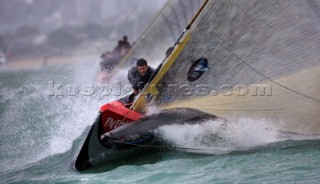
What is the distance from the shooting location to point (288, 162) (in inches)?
256

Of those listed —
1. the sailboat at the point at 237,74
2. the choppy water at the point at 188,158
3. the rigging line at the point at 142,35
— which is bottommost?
the choppy water at the point at 188,158

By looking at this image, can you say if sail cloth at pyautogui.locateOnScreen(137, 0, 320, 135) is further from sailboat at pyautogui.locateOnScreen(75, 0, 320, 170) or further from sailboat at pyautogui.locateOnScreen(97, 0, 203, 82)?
sailboat at pyautogui.locateOnScreen(97, 0, 203, 82)

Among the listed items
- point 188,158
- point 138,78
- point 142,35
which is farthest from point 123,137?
point 142,35

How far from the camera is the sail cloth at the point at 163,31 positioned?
1307cm

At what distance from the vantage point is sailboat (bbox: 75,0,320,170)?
24.5 ft

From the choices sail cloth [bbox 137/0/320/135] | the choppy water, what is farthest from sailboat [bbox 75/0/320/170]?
the choppy water

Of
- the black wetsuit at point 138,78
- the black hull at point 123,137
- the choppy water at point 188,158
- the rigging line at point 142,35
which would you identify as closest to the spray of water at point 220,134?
the choppy water at point 188,158

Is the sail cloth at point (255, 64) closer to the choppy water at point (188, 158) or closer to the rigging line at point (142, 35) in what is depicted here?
the choppy water at point (188, 158)

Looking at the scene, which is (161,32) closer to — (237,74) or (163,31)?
(163,31)

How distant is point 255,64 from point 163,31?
20.8 feet

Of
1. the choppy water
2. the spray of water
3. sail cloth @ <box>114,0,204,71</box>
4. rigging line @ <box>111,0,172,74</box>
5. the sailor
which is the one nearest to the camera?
the choppy water

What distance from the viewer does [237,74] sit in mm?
7691

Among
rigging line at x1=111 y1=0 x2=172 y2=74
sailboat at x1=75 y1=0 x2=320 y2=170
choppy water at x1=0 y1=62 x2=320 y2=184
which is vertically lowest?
choppy water at x1=0 y1=62 x2=320 y2=184

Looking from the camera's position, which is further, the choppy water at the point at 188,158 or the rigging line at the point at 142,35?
the rigging line at the point at 142,35
